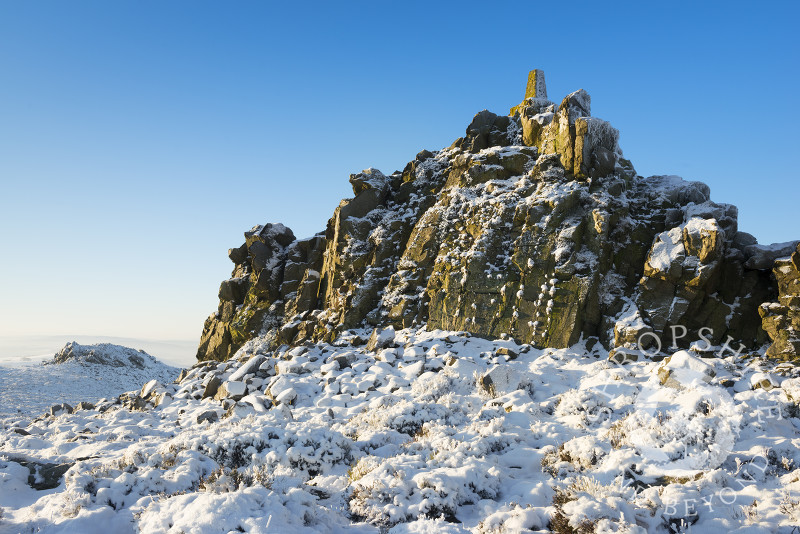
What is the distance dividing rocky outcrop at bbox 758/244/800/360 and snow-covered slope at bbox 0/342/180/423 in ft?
98.0

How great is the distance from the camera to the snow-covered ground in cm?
640

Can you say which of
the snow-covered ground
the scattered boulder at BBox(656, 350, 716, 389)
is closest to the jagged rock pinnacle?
the snow-covered ground

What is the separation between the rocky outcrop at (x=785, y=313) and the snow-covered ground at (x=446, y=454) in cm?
129

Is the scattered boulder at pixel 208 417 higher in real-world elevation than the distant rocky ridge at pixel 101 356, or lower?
higher

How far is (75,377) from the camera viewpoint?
32906 millimetres

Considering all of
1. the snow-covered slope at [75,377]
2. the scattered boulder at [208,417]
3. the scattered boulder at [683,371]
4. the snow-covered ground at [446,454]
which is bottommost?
the snow-covered slope at [75,377]

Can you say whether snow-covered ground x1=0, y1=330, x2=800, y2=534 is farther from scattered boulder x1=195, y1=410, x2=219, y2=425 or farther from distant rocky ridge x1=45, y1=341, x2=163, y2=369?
distant rocky ridge x1=45, y1=341, x2=163, y2=369

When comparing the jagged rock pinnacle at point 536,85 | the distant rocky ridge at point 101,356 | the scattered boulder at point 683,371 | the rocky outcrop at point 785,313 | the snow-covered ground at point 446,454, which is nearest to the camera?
the snow-covered ground at point 446,454

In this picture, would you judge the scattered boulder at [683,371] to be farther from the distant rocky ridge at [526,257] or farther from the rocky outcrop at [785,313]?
the rocky outcrop at [785,313]

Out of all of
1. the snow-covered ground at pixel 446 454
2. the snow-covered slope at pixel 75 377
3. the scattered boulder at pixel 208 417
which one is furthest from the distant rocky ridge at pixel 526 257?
the scattered boulder at pixel 208 417

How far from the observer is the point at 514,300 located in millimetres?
20078

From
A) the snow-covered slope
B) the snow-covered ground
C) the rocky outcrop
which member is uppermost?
the rocky outcrop

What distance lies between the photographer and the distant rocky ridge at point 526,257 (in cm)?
1733

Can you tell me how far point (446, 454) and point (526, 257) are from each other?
13368 millimetres
